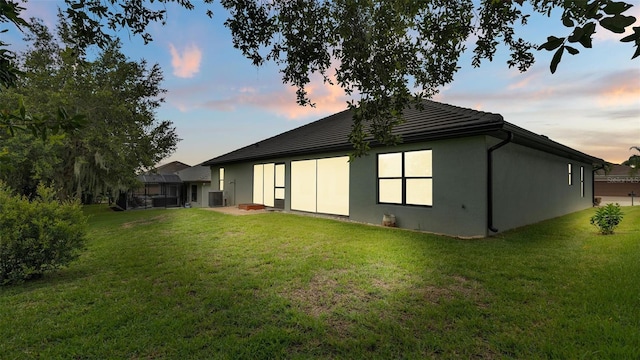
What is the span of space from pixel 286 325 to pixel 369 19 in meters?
3.75

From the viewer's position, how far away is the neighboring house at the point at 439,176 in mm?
7621

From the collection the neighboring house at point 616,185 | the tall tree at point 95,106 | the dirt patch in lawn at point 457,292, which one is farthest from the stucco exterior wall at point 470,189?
the neighboring house at point 616,185

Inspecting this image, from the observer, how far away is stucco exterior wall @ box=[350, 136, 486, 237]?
752 cm

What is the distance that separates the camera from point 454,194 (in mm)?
7930

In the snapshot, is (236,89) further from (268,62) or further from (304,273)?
(304,273)

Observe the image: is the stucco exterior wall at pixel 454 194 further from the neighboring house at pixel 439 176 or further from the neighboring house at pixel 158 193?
the neighboring house at pixel 158 193

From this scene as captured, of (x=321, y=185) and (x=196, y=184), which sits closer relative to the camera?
(x=321, y=185)

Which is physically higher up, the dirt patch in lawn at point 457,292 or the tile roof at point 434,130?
the tile roof at point 434,130

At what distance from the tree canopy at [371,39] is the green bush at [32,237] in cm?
320

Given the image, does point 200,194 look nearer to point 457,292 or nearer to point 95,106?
point 95,106

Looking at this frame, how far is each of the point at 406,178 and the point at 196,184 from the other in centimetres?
2290

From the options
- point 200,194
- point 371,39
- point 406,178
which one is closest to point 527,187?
point 406,178

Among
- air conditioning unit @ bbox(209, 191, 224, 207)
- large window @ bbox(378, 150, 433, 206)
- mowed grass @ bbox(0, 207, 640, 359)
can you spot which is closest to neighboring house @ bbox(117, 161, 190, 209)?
air conditioning unit @ bbox(209, 191, 224, 207)

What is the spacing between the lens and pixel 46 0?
11.3 ft
